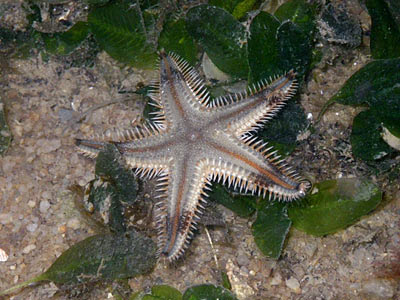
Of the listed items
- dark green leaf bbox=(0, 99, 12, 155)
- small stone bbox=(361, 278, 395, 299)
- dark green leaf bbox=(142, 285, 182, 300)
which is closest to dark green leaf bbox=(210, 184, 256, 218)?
dark green leaf bbox=(142, 285, 182, 300)

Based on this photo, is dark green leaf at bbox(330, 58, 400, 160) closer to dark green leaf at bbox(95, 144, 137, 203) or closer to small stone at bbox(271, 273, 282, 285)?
small stone at bbox(271, 273, 282, 285)

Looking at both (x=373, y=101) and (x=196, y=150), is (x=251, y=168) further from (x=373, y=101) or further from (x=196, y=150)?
(x=373, y=101)

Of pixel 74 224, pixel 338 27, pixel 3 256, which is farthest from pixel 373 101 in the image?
pixel 3 256

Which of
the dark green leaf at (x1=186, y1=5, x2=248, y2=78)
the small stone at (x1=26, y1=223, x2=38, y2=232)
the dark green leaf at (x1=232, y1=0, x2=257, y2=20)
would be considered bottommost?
the small stone at (x1=26, y1=223, x2=38, y2=232)

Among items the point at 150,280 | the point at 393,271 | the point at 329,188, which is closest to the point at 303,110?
the point at 329,188

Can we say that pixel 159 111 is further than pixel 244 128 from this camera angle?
Yes

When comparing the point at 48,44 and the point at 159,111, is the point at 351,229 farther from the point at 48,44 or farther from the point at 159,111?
the point at 48,44
